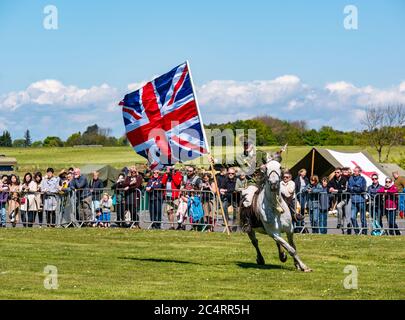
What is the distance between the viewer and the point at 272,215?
16750 millimetres

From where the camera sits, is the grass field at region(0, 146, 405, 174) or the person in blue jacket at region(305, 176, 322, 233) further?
the grass field at region(0, 146, 405, 174)

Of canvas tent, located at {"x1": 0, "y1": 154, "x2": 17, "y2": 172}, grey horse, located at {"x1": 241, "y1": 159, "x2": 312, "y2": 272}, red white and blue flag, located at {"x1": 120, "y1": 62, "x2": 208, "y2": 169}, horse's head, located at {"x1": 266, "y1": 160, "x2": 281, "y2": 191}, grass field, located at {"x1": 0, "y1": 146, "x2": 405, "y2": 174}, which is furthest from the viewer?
grass field, located at {"x1": 0, "y1": 146, "x2": 405, "y2": 174}

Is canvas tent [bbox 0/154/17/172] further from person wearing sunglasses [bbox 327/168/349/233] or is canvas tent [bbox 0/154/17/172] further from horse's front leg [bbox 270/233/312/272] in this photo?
horse's front leg [bbox 270/233/312/272]

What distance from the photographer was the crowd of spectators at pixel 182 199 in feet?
84.4

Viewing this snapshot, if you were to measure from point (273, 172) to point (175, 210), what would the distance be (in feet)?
40.9

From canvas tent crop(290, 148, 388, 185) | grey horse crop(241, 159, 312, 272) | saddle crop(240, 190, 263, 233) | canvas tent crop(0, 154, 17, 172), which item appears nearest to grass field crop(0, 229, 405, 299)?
grey horse crop(241, 159, 312, 272)

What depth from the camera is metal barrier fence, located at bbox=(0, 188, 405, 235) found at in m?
25.6

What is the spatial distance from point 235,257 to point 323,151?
18610 mm

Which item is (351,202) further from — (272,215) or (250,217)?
(272,215)

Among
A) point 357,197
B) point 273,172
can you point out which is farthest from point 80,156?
point 273,172

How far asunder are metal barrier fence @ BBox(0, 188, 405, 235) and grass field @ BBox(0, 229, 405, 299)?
1.81 meters

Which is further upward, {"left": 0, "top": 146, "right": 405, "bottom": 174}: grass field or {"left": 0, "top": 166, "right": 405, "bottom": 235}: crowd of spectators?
{"left": 0, "top": 146, "right": 405, "bottom": 174}: grass field

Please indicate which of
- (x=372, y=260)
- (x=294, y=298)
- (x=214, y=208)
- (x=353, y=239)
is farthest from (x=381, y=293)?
(x=214, y=208)

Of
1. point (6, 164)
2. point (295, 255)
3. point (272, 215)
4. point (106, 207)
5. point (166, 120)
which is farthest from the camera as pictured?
point (6, 164)
